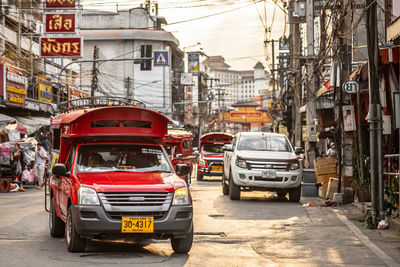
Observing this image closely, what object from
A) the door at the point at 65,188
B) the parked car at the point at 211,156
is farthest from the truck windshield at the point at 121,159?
the parked car at the point at 211,156

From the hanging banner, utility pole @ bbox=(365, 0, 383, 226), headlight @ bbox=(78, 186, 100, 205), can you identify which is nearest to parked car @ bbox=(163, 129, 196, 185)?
utility pole @ bbox=(365, 0, 383, 226)

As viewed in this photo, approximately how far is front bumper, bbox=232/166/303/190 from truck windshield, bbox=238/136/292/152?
139 cm

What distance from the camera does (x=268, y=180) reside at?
1908 cm

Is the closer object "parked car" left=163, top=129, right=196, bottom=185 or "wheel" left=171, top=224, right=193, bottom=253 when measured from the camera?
"wheel" left=171, top=224, right=193, bottom=253

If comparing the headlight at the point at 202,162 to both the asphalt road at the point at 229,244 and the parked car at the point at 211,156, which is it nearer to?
the parked car at the point at 211,156

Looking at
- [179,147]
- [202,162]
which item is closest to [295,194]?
[179,147]

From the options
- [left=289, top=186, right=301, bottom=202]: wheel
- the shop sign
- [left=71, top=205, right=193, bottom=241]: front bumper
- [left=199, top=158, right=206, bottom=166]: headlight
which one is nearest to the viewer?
[left=71, top=205, right=193, bottom=241]: front bumper

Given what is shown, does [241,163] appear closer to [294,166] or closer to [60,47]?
[294,166]

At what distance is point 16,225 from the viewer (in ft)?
43.5

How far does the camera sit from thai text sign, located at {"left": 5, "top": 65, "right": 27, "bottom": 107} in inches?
1362

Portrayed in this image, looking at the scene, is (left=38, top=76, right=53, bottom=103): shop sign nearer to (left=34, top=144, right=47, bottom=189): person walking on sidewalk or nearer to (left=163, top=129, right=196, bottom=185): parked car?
(left=163, top=129, right=196, bottom=185): parked car

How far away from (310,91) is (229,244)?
18.0 meters

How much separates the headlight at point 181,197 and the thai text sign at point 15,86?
2668cm

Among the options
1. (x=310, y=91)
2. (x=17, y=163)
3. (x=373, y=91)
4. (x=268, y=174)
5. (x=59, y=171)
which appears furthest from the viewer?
(x=310, y=91)
